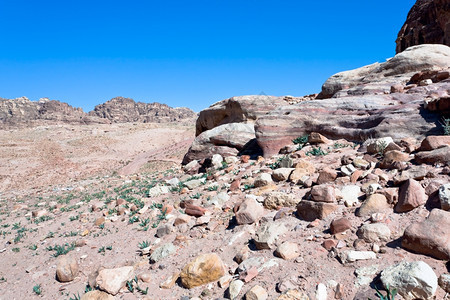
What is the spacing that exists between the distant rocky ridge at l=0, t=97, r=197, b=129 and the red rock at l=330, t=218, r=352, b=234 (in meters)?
78.1

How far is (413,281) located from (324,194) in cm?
172

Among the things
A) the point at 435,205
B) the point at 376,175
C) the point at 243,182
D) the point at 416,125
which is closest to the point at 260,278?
the point at 435,205

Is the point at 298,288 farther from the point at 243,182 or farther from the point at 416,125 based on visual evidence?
the point at 416,125

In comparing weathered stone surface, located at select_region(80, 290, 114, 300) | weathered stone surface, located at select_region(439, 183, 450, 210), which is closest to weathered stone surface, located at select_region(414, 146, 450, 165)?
weathered stone surface, located at select_region(439, 183, 450, 210)

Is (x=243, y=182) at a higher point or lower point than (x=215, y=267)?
higher

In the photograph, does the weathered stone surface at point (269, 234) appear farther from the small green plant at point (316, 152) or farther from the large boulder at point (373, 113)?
the large boulder at point (373, 113)

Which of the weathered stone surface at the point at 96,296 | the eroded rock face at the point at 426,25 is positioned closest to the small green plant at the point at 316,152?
the weathered stone surface at the point at 96,296

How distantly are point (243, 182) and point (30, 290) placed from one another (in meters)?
4.30

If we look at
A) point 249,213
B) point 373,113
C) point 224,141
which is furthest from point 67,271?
point 224,141

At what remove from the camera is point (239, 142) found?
38.8 feet

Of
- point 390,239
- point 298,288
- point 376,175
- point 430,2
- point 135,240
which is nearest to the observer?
point 298,288

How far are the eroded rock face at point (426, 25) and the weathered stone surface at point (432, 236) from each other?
26.8m

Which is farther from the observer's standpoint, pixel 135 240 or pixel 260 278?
pixel 135 240

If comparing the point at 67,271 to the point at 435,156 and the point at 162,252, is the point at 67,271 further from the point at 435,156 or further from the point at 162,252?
the point at 435,156
